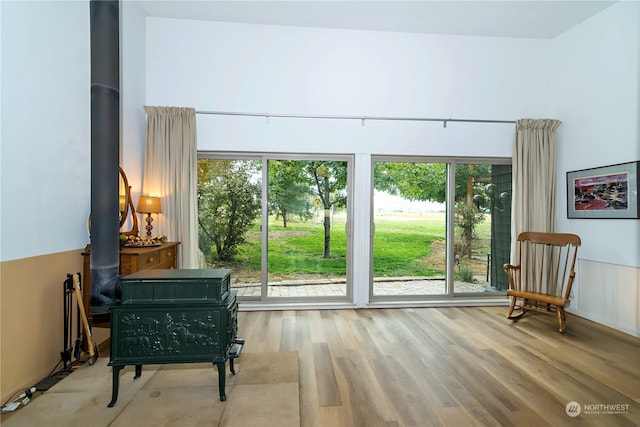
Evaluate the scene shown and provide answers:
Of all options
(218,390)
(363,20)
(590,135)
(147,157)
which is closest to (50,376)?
(218,390)

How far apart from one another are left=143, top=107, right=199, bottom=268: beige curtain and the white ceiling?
1137 mm

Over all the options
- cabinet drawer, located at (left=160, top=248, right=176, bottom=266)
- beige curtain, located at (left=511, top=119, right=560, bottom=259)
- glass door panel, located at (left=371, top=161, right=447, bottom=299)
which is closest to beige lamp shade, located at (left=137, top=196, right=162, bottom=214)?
cabinet drawer, located at (left=160, top=248, right=176, bottom=266)

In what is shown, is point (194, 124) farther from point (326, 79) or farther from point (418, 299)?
point (418, 299)

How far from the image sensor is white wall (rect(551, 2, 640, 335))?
334 cm

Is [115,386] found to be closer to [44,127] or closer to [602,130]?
[44,127]

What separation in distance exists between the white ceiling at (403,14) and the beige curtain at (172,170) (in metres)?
1.14

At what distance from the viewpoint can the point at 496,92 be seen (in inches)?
165

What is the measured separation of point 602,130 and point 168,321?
4.71 meters

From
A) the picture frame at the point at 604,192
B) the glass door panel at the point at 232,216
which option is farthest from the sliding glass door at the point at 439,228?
the glass door panel at the point at 232,216

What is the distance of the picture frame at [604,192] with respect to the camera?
3322mm

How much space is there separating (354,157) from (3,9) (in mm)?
3212

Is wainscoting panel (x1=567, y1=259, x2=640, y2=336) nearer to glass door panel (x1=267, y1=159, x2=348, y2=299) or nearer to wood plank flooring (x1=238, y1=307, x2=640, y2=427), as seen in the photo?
wood plank flooring (x1=238, y1=307, x2=640, y2=427)

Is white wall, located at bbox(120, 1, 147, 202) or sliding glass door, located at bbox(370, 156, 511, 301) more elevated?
white wall, located at bbox(120, 1, 147, 202)

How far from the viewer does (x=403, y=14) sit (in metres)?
3.66
